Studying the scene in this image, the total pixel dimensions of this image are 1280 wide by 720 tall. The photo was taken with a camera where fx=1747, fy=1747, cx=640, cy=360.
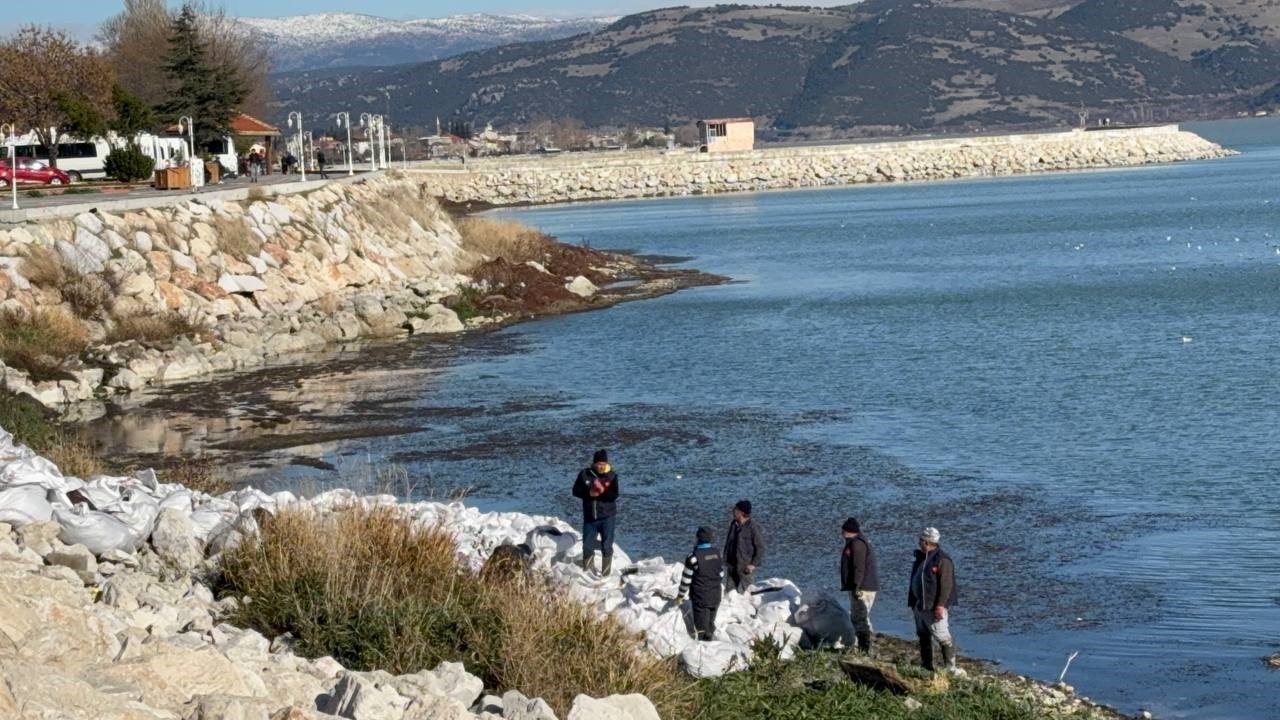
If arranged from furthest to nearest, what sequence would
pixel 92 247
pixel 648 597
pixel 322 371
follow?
pixel 92 247
pixel 322 371
pixel 648 597

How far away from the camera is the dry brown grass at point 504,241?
2029 inches

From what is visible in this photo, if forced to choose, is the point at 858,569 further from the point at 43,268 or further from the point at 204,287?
the point at 204,287

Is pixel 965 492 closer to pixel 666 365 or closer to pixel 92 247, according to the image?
pixel 666 365

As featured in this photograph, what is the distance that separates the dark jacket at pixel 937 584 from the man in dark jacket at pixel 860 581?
0.51m

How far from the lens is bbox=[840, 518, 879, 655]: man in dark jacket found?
14.2 m

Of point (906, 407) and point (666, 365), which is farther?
point (666, 365)

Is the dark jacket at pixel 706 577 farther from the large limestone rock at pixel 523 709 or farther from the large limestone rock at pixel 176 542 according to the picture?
the large limestone rock at pixel 523 709

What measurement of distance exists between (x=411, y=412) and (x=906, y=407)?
7858 millimetres

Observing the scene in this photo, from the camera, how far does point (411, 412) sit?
90.9ft


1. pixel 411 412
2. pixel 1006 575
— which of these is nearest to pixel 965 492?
pixel 1006 575

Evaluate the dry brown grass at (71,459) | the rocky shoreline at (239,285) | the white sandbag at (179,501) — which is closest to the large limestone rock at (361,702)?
the white sandbag at (179,501)

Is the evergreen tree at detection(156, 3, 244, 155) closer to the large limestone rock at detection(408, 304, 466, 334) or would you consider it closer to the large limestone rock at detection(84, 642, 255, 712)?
the large limestone rock at detection(408, 304, 466, 334)

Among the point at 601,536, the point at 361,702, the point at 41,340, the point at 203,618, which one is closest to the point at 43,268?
the point at 41,340

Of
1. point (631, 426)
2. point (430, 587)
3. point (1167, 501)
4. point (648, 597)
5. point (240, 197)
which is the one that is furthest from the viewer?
point (240, 197)
